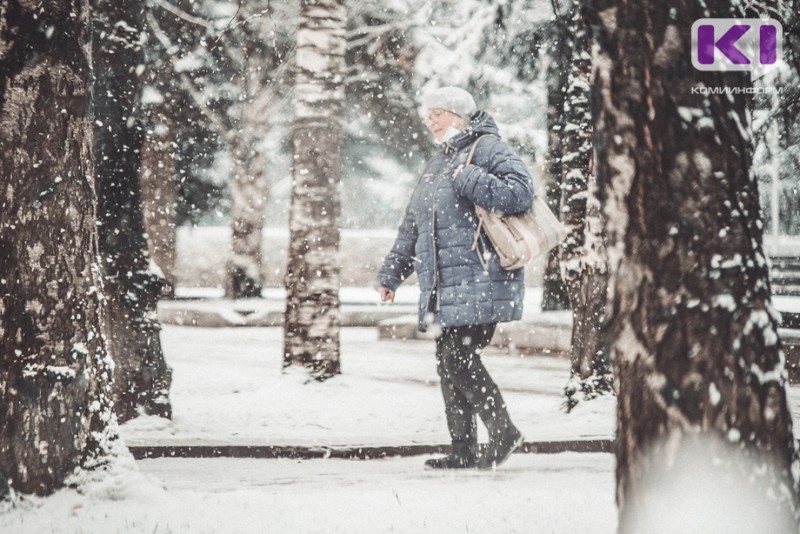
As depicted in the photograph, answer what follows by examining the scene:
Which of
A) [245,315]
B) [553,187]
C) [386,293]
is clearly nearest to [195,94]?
[245,315]

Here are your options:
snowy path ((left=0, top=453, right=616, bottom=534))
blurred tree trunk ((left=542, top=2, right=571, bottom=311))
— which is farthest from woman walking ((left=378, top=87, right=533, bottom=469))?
blurred tree trunk ((left=542, top=2, right=571, bottom=311))

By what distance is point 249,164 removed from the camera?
24.6 m

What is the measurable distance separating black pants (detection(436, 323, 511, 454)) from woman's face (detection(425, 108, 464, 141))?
1.09 metres

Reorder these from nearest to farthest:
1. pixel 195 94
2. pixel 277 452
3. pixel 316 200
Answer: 1. pixel 277 452
2. pixel 316 200
3. pixel 195 94

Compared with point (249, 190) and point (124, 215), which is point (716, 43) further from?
point (249, 190)

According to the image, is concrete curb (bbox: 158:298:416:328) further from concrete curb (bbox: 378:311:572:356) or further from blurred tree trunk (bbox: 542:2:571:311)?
concrete curb (bbox: 378:311:572:356)

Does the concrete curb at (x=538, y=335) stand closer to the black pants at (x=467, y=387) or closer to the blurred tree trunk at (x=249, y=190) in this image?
the black pants at (x=467, y=387)

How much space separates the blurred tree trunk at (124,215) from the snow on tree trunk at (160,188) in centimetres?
1476

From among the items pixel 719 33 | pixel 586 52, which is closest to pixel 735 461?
pixel 719 33

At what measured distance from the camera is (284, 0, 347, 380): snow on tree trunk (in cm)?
894

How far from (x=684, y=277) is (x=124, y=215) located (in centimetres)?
472

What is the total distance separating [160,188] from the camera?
23922 mm

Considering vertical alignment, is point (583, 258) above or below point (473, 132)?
below

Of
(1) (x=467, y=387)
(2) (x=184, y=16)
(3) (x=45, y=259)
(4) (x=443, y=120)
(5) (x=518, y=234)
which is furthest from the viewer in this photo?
(2) (x=184, y=16)
